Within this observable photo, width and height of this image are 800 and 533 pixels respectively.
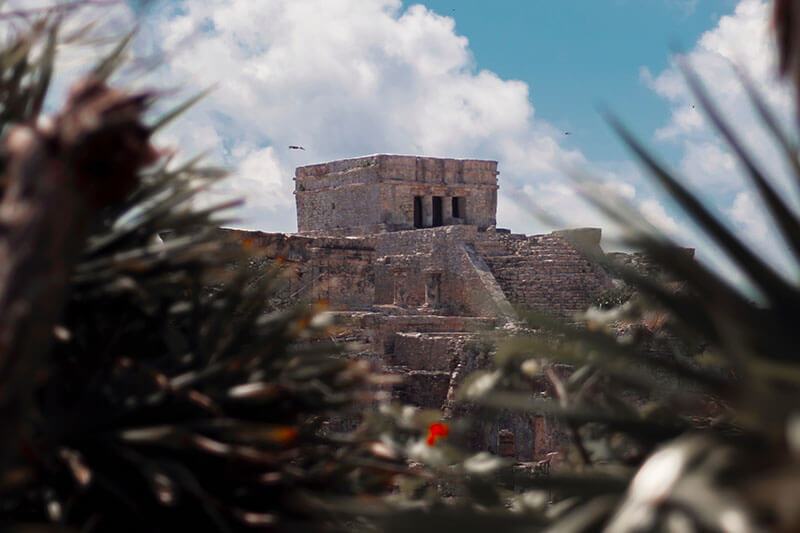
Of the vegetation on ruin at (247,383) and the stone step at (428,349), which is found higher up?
the vegetation on ruin at (247,383)

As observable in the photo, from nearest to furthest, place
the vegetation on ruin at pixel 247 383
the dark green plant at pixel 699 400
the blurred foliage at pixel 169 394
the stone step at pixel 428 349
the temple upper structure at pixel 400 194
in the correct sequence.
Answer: the dark green plant at pixel 699 400 < the vegetation on ruin at pixel 247 383 < the blurred foliage at pixel 169 394 < the stone step at pixel 428 349 < the temple upper structure at pixel 400 194

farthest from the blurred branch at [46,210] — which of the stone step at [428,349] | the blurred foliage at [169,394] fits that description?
the stone step at [428,349]

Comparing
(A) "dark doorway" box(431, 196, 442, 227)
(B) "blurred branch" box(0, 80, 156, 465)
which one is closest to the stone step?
(A) "dark doorway" box(431, 196, 442, 227)

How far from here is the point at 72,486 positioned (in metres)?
1.99

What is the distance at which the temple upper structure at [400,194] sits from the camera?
29.4 meters

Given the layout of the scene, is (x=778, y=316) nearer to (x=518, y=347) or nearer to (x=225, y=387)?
(x=518, y=347)

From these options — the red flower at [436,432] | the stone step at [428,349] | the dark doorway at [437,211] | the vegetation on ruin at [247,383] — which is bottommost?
the stone step at [428,349]

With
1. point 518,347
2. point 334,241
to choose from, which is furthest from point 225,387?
point 334,241

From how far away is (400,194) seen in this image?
97.0 ft

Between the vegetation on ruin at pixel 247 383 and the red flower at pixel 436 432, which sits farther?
the red flower at pixel 436 432

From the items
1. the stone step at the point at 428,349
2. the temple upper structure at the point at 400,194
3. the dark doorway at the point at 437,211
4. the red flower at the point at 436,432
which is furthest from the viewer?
the dark doorway at the point at 437,211

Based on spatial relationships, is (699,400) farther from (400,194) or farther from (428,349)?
(400,194)

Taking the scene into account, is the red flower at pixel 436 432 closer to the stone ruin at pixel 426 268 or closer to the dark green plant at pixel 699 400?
the dark green plant at pixel 699 400

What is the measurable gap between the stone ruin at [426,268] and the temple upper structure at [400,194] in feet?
0.12
